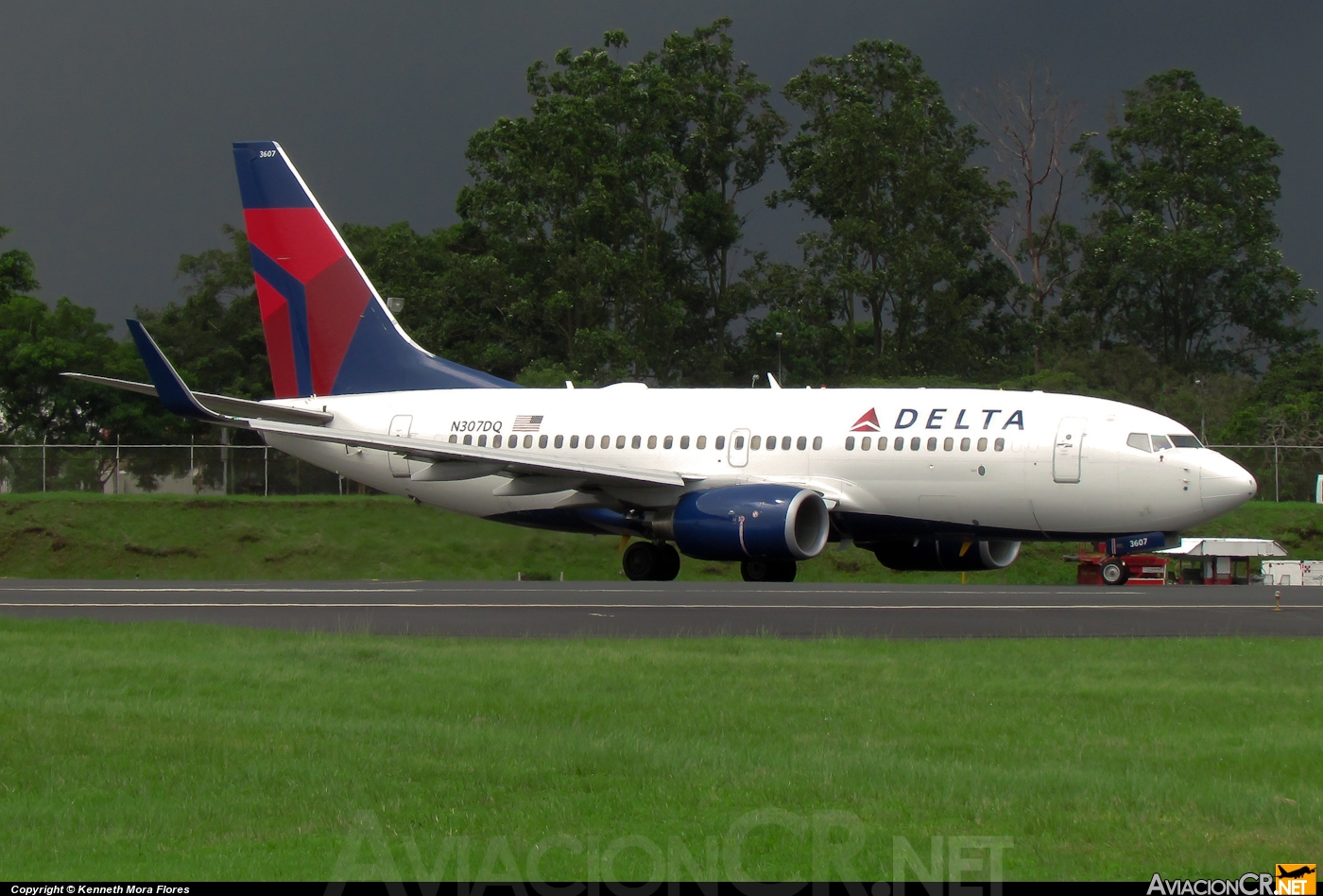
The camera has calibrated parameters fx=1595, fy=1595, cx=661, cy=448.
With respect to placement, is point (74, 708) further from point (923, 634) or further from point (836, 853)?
point (923, 634)

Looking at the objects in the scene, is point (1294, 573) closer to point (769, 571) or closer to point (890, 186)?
point (769, 571)

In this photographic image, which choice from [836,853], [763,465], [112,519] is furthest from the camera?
[112,519]

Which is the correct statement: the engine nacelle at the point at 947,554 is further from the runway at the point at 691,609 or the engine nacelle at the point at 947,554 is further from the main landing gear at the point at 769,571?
the runway at the point at 691,609

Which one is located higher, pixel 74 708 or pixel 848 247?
pixel 848 247

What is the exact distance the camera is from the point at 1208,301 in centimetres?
6419

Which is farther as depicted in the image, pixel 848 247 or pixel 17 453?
pixel 848 247

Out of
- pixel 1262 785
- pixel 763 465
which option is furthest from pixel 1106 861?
pixel 763 465

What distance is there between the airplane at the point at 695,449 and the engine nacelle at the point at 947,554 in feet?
0.12

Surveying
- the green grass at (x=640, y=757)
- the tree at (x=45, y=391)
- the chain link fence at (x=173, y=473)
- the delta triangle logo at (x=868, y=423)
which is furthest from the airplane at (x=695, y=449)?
the tree at (x=45, y=391)

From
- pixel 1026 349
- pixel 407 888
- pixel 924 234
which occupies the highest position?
pixel 924 234

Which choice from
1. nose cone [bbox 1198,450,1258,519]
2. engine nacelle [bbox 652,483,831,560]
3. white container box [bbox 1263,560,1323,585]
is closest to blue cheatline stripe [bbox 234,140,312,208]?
engine nacelle [bbox 652,483,831,560]

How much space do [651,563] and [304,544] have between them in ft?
44.0

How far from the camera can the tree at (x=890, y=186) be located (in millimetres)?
61594

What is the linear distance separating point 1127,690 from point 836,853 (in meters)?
5.12
